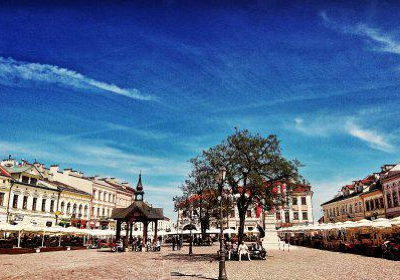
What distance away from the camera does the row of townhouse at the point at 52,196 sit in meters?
44.7

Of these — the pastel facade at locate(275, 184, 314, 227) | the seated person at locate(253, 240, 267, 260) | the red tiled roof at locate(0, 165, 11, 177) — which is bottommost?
the seated person at locate(253, 240, 267, 260)

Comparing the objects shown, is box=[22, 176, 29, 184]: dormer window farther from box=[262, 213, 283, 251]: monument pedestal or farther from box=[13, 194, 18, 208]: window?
box=[262, 213, 283, 251]: monument pedestal

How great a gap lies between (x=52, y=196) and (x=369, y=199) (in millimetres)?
47449

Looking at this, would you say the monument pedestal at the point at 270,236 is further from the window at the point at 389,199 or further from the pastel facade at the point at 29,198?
the pastel facade at the point at 29,198

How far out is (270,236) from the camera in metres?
40.8

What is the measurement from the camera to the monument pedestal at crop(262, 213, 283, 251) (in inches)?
1580

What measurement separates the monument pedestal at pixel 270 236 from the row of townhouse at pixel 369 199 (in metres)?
→ 16.4

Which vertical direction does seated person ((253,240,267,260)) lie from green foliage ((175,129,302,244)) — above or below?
below

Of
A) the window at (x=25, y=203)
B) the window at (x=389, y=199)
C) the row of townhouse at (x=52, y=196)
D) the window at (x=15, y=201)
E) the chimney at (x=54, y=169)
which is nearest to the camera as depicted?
the row of townhouse at (x=52, y=196)

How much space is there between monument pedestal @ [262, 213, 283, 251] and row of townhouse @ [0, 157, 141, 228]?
26.7 meters

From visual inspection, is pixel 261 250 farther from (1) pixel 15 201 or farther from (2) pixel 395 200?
(1) pixel 15 201

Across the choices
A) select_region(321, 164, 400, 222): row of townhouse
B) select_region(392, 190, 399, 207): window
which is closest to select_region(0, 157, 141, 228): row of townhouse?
select_region(321, 164, 400, 222): row of townhouse

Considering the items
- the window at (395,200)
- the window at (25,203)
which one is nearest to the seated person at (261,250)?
the window at (395,200)

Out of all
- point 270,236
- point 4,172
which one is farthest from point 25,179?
point 270,236
